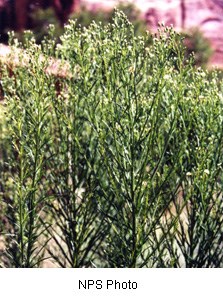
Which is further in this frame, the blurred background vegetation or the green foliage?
the blurred background vegetation

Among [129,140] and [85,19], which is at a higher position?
[85,19]

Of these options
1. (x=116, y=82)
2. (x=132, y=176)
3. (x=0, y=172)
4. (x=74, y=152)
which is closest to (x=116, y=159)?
(x=132, y=176)

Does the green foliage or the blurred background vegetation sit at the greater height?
the blurred background vegetation

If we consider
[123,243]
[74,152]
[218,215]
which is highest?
[74,152]

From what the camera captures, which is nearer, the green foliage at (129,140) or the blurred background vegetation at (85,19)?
the green foliage at (129,140)

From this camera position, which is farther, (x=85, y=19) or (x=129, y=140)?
(x=85, y=19)

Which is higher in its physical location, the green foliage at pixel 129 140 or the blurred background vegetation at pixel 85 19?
the blurred background vegetation at pixel 85 19

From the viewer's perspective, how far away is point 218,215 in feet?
20.8

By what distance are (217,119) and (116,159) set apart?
52.2 inches

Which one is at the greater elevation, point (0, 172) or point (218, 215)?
point (0, 172)

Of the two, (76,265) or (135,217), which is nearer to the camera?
(135,217)
